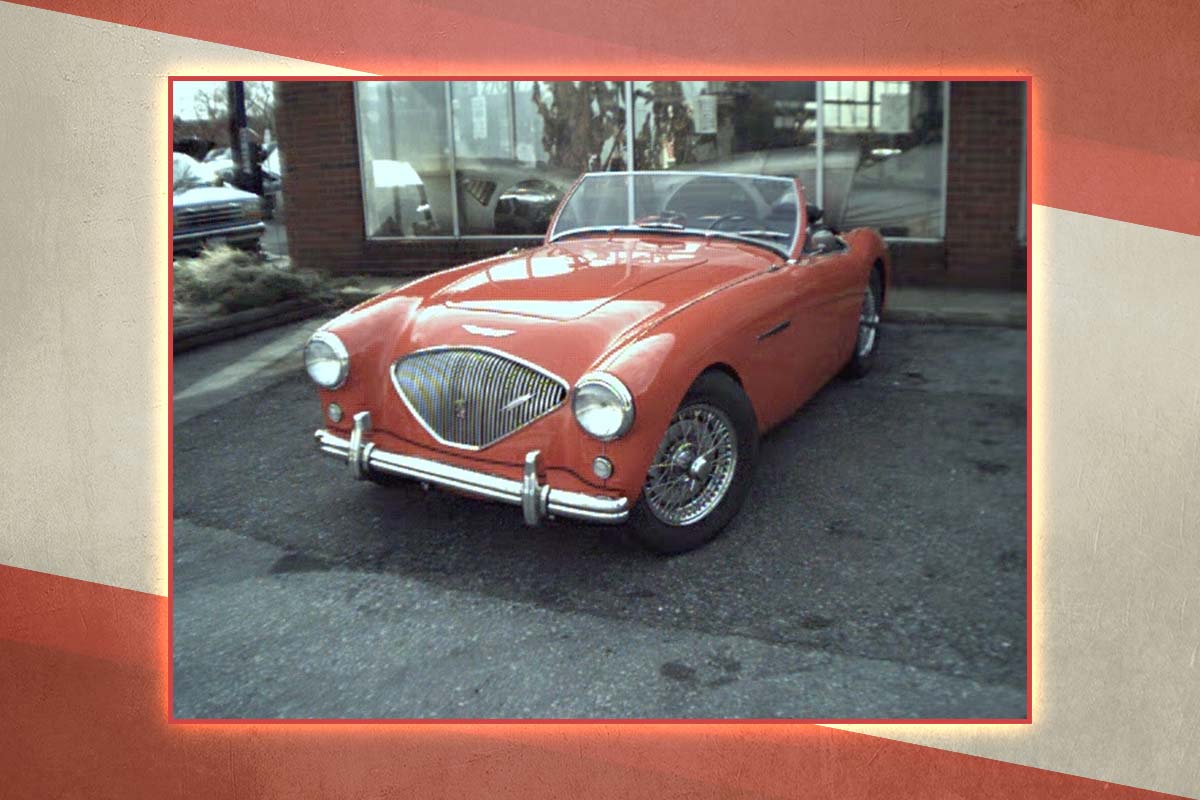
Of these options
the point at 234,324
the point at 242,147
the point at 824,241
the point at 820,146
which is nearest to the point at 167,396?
the point at 234,324

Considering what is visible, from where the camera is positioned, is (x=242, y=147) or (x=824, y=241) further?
(x=824, y=241)

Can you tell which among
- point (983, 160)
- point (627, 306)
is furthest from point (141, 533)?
point (983, 160)

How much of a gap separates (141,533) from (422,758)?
0.96 meters

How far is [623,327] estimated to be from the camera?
2.57 meters

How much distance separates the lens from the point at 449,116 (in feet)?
8.47

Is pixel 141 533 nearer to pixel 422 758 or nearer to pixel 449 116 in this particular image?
pixel 422 758

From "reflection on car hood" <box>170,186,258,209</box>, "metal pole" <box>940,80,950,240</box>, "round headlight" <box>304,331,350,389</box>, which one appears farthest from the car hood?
"metal pole" <box>940,80,950,240</box>

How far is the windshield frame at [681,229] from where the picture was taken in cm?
289

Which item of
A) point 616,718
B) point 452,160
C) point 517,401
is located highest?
point 452,160

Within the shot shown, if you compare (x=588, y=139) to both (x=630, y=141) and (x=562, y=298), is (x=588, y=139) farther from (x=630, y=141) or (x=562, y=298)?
(x=562, y=298)

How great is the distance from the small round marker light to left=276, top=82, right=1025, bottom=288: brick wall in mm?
778

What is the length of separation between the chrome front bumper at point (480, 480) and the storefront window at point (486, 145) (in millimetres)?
584

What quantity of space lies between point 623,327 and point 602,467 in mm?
391

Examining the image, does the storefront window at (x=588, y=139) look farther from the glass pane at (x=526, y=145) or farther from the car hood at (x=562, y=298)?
the car hood at (x=562, y=298)
